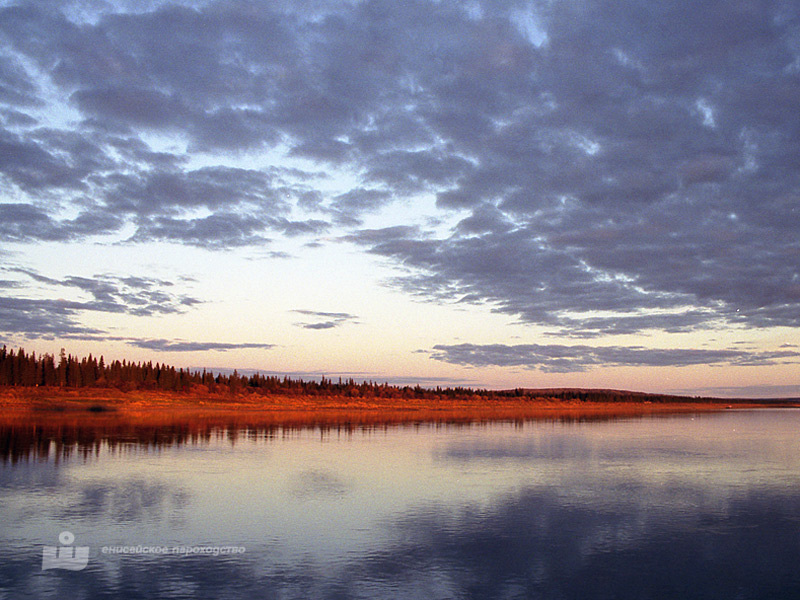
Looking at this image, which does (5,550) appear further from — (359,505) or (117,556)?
(359,505)

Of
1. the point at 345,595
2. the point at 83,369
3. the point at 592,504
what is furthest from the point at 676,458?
the point at 83,369

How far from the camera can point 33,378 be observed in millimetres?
158500

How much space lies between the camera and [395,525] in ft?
76.9

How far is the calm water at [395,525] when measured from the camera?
1705 cm

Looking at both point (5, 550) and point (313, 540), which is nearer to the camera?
point (5, 550)

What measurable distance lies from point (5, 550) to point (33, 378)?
6266 inches
